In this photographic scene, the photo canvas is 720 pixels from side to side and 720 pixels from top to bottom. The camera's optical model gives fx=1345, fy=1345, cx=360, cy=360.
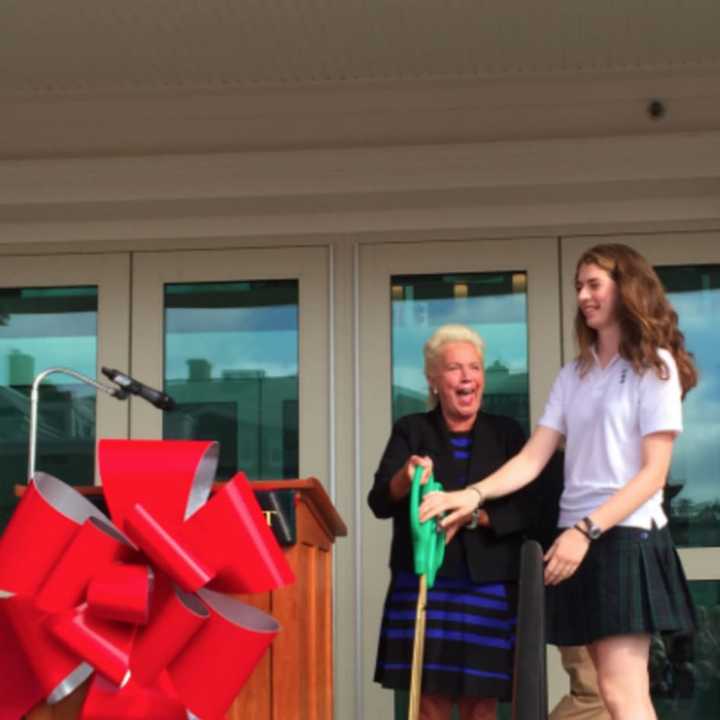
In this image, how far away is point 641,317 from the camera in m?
2.68

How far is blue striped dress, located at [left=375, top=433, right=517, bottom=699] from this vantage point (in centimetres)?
321

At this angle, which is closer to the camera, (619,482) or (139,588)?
(139,588)

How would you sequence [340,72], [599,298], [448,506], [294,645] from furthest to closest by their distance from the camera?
[340,72] → [448,506] → [599,298] → [294,645]

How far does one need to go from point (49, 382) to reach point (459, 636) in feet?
9.09

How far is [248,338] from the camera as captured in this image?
546 cm

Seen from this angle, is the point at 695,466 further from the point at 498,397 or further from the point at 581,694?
the point at 581,694

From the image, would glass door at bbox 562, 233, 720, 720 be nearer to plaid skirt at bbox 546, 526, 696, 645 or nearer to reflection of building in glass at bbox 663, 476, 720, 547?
reflection of building in glass at bbox 663, 476, 720, 547

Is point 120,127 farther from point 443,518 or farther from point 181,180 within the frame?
point 443,518

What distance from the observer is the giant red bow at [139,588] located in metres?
2.03

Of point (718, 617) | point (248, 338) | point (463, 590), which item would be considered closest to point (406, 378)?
point (248, 338)

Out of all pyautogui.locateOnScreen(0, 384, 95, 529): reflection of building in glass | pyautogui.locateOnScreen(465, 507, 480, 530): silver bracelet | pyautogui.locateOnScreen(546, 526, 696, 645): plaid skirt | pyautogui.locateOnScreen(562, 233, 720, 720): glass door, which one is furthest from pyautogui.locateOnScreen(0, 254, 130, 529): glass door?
pyautogui.locateOnScreen(546, 526, 696, 645): plaid skirt

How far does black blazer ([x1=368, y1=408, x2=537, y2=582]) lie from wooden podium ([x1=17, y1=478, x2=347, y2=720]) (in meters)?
0.42

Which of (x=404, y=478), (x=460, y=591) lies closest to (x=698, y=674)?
(x=460, y=591)

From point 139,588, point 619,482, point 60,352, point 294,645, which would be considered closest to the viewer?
point 139,588
